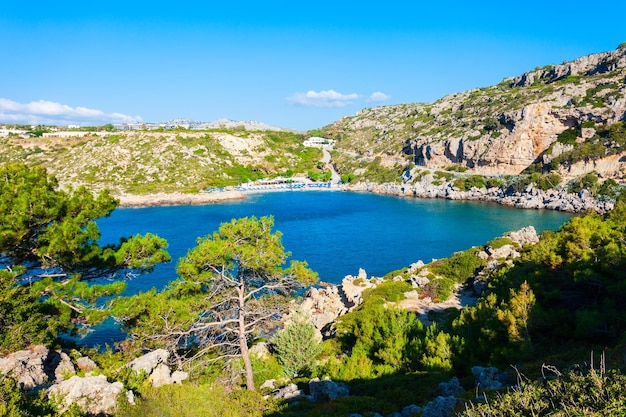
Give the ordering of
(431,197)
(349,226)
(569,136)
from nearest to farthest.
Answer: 1. (349,226)
2. (569,136)
3. (431,197)

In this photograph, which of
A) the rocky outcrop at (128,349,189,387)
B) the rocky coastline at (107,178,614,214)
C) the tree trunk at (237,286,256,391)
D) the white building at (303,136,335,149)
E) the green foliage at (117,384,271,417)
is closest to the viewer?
the green foliage at (117,384,271,417)

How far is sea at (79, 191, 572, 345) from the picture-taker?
3716 centimetres

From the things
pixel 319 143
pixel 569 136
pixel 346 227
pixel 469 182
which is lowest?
pixel 346 227

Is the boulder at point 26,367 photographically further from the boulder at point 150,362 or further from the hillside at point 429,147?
the hillside at point 429,147

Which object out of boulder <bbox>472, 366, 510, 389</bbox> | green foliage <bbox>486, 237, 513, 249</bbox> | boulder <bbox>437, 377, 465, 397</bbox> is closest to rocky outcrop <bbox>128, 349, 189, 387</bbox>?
boulder <bbox>437, 377, 465, 397</bbox>

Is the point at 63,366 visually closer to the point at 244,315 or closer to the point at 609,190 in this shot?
the point at 244,315

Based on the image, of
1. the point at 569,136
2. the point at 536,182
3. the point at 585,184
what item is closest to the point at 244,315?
the point at 585,184

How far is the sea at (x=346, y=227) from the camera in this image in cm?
3716

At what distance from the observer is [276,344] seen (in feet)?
Answer: 46.0

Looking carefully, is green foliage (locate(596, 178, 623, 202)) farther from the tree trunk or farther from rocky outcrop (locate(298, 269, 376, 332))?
the tree trunk

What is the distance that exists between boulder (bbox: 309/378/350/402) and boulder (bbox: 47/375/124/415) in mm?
4300

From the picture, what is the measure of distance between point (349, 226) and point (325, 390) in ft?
145

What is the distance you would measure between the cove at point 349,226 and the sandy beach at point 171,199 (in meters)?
3.90

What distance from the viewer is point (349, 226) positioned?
5366cm
